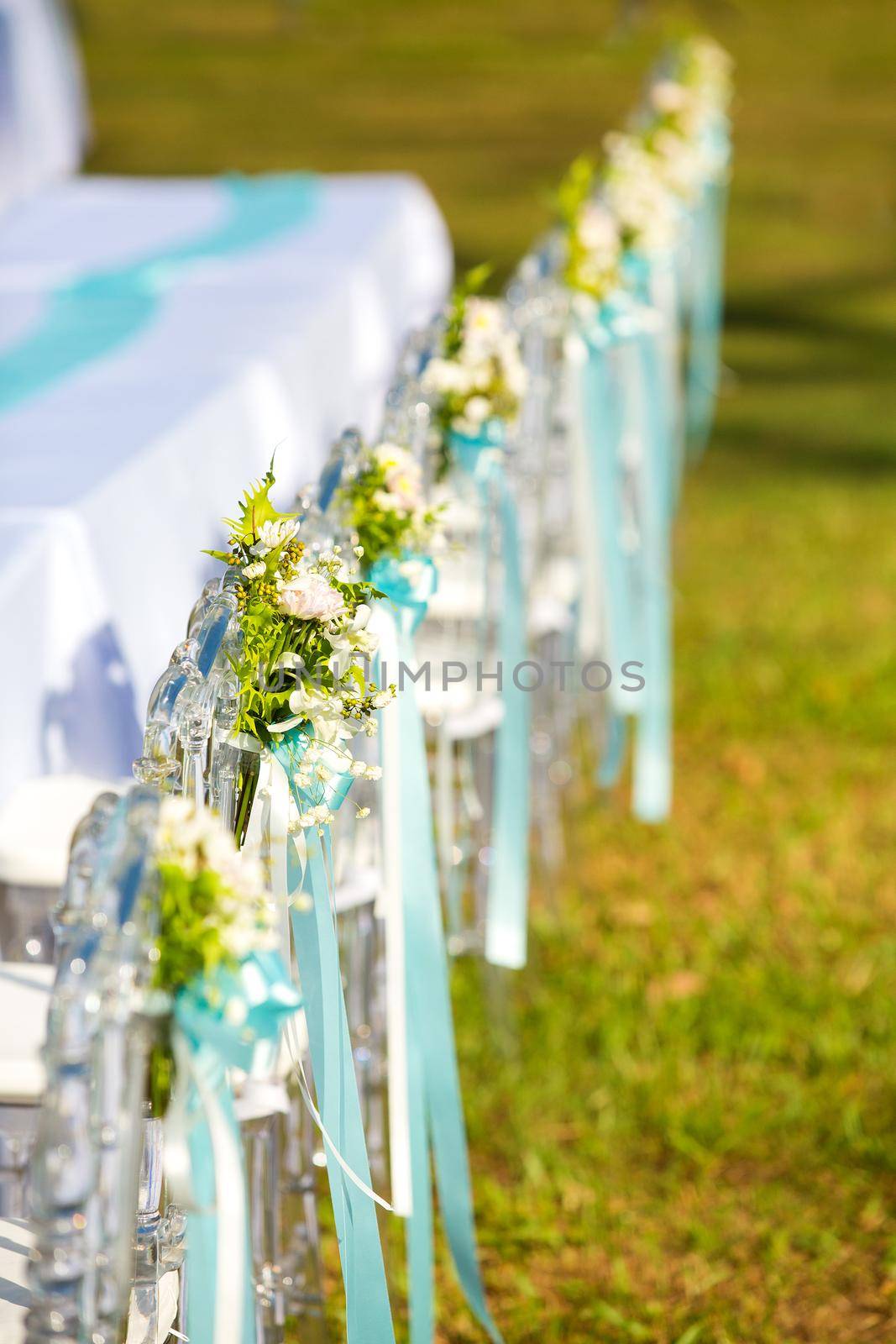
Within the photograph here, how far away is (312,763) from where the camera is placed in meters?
1.73

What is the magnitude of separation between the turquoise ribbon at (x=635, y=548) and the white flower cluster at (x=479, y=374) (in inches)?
36.9

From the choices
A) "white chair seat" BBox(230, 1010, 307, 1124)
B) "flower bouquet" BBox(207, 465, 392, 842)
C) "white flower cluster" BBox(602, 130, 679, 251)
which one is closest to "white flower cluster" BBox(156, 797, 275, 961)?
"flower bouquet" BBox(207, 465, 392, 842)

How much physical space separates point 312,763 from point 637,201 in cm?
312

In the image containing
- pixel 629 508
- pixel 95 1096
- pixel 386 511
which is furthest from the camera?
pixel 629 508

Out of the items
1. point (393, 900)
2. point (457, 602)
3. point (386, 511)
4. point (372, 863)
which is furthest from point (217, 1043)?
point (457, 602)

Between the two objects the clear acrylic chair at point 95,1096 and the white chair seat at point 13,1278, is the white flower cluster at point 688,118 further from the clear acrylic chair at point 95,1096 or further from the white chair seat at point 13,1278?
the clear acrylic chair at point 95,1096

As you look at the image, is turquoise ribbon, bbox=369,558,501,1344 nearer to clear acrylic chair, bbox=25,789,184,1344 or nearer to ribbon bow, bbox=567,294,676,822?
clear acrylic chair, bbox=25,789,184,1344

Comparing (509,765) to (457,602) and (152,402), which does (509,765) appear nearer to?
(457,602)

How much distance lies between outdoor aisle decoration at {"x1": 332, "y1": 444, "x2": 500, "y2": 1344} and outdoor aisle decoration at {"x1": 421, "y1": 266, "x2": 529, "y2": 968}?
0.42m

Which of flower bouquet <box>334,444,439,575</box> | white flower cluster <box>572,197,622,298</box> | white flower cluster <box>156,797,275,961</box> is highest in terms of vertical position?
white flower cluster <box>572,197,622,298</box>

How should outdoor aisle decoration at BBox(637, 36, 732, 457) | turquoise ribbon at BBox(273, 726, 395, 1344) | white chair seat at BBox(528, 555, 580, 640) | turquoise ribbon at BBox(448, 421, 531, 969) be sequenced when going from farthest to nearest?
outdoor aisle decoration at BBox(637, 36, 732, 457) < white chair seat at BBox(528, 555, 580, 640) < turquoise ribbon at BBox(448, 421, 531, 969) < turquoise ribbon at BBox(273, 726, 395, 1344)

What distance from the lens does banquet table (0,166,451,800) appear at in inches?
100

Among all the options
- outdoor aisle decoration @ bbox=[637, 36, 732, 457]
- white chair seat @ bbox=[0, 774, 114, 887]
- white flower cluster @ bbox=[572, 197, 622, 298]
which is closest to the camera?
white chair seat @ bbox=[0, 774, 114, 887]

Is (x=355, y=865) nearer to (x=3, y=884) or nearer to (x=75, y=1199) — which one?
(x=3, y=884)
